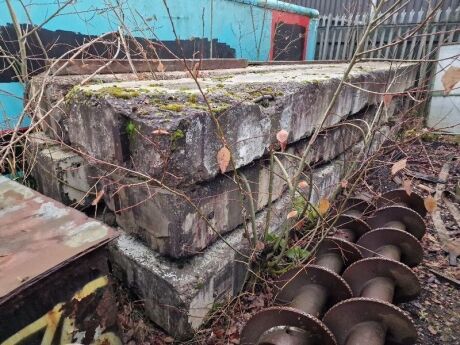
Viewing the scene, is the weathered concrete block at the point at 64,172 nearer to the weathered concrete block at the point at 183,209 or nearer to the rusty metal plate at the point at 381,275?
the weathered concrete block at the point at 183,209

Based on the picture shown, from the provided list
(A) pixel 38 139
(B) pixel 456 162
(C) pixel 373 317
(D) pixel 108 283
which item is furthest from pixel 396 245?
(B) pixel 456 162

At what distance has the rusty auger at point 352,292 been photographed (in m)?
1.64

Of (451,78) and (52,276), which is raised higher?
(451,78)

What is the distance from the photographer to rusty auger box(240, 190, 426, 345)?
164 cm

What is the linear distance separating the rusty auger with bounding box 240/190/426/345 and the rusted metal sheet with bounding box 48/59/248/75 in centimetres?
160

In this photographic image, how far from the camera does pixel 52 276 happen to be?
1.15 m

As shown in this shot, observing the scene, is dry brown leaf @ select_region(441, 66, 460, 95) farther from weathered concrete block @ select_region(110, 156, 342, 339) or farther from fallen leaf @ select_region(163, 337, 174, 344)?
fallen leaf @ select_region(163, 337, 174, 344)

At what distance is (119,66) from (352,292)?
9.36ft

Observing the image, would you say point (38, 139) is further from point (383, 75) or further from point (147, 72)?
point (383, 75)

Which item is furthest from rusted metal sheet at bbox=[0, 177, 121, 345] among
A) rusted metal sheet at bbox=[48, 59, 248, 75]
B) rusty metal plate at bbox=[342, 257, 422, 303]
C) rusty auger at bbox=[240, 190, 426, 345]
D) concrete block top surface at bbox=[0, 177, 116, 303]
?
rusty metal plate at bbox=[342, 257, 422, 303]

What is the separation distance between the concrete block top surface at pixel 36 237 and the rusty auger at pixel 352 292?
965 mm

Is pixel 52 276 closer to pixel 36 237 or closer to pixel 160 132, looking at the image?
pixel 36 237

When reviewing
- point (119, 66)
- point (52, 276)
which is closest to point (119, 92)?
point (52, 276)

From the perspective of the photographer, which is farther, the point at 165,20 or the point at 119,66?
the point at 165,20
